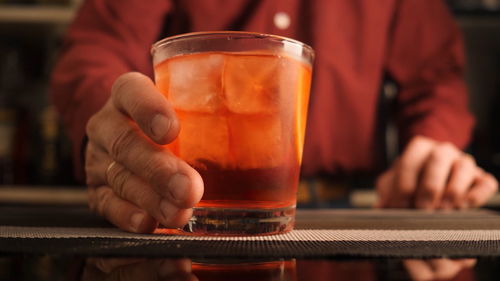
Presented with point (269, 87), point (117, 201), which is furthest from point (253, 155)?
point (117, 201)

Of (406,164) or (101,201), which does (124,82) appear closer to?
(101,201)

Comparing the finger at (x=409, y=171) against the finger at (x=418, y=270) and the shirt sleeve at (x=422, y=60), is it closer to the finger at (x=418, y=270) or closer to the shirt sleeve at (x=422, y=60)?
A: the shirt sleeve at (x=422, y=60)

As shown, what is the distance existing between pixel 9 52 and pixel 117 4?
1.13m

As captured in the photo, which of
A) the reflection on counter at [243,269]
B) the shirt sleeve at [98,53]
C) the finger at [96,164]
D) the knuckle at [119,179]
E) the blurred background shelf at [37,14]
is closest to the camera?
the reflection on counter at [243,269]

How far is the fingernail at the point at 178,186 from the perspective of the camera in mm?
421

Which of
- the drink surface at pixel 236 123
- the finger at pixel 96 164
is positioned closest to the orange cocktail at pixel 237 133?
the drink surface at pixel 236 123

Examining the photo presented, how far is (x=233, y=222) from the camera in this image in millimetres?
439

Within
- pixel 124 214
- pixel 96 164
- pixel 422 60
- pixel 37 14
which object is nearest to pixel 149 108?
pixel 124 214

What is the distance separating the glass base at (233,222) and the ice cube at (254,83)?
92 millimetres

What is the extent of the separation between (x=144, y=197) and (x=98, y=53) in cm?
69

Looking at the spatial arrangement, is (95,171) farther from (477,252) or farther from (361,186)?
(361,186)

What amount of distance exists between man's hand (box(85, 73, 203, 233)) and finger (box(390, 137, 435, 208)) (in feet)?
1.87

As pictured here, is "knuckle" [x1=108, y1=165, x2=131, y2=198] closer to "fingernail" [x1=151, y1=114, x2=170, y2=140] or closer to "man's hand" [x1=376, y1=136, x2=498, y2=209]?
"fingernail" [x1=151, y1=114, x2=170, y2=140]

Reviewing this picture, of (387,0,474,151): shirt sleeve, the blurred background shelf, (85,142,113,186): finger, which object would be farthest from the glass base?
the blurred background shelf
